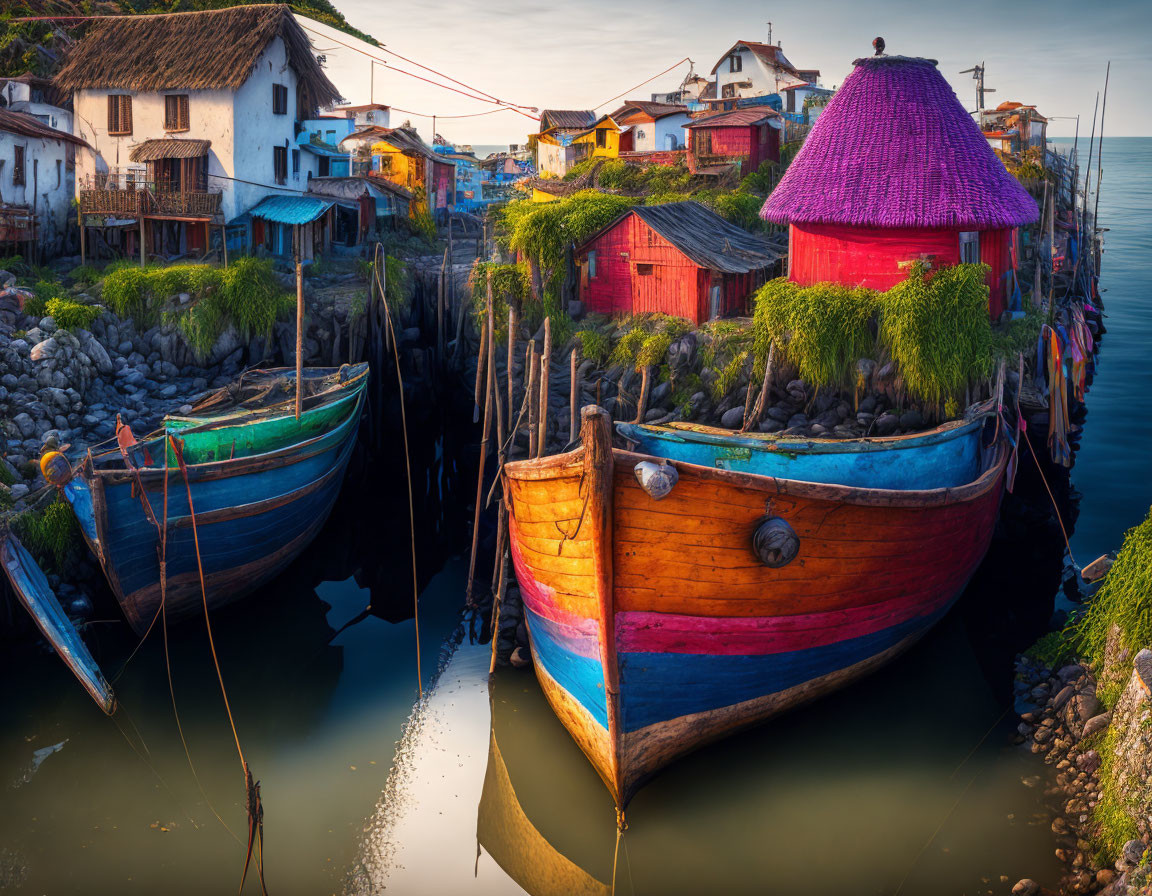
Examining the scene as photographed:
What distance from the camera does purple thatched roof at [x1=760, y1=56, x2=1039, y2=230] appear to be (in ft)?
58.8

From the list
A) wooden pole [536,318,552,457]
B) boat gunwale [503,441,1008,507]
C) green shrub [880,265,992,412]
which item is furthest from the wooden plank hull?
green shrub [880,265,992,412]

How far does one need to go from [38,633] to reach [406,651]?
Result: 5.33m

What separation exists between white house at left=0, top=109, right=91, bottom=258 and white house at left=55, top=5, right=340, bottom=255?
2.47 ft

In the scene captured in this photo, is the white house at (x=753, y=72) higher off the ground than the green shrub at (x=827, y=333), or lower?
higher

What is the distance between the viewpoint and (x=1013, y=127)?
1684 inches

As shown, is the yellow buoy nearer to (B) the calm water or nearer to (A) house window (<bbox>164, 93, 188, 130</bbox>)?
(B) the calm water

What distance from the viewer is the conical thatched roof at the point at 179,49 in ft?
87.2

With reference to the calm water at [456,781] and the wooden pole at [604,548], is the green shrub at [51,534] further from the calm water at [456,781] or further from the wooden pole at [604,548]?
the wooden pole at [604,548]

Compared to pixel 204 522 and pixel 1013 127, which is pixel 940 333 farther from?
pixel 1013 127

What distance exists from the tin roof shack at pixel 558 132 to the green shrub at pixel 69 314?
26815 millimetres

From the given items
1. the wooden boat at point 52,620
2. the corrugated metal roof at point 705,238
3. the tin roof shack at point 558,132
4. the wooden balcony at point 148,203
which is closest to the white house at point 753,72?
the tin roof shack at point 558,132

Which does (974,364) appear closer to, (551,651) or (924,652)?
(924,652)

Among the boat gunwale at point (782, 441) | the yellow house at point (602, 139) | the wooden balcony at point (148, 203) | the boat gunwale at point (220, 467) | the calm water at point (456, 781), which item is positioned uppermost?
the yellow house at point (602, 139)

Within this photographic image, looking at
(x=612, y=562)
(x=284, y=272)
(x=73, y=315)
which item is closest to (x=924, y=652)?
(x=612, y=562)
